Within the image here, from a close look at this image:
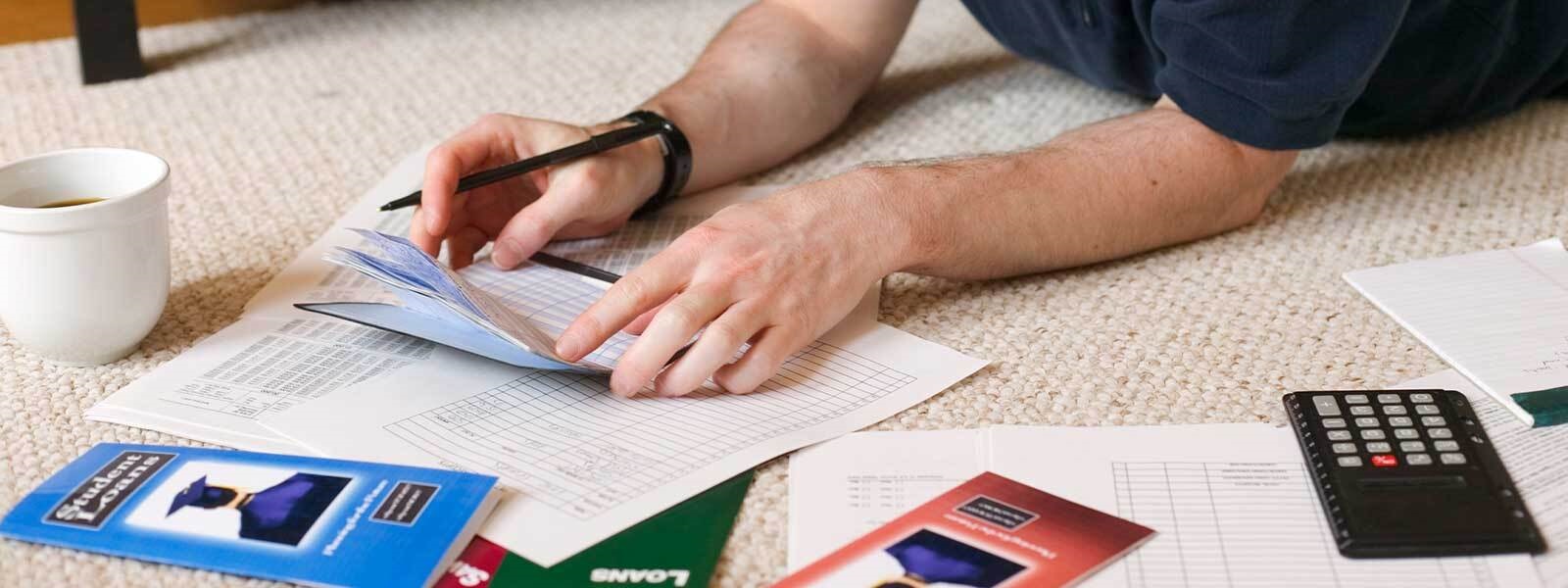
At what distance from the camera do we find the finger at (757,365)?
2.61 feet

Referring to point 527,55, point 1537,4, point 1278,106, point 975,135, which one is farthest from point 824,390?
point 527,55

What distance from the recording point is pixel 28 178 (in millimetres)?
820

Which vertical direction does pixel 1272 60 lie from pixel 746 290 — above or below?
above

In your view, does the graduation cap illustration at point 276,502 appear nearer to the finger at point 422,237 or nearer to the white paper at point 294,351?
the white paper at point 294,351

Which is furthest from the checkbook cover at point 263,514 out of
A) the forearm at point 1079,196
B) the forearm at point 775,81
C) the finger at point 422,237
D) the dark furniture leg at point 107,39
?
the dark furniture leg at point 107,39

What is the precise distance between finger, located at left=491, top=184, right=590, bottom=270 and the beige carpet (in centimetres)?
18

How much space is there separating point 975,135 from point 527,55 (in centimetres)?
55

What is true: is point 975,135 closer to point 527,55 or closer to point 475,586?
point 527,55

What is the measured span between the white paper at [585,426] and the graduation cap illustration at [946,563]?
107 mm

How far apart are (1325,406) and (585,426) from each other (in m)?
0.40

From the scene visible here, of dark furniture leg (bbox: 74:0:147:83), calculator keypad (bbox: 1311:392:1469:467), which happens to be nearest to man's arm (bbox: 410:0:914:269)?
calculator keypad (bbox: 1311:392:1469:467)

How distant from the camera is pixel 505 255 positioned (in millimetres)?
952

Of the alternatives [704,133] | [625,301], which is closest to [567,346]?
[625,301]

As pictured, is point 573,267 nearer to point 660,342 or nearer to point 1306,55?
point 660,342
